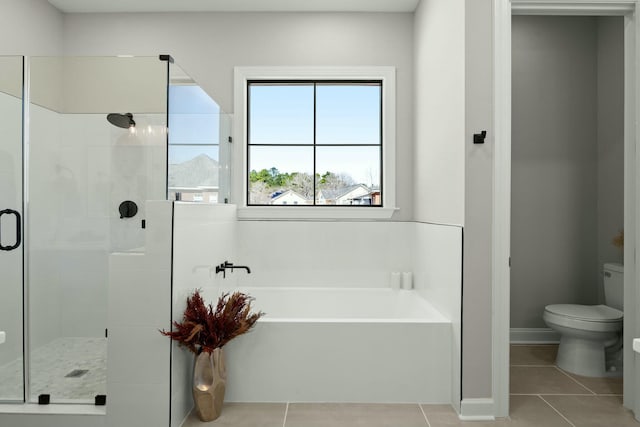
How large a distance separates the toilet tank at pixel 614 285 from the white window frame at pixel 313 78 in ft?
5.27

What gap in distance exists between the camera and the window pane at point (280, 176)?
3.54 meters

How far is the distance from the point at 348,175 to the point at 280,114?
761mm

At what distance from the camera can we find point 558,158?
3541mm

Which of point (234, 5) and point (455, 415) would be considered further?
point (234, 5)

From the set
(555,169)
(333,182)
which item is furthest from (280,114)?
(555,169)

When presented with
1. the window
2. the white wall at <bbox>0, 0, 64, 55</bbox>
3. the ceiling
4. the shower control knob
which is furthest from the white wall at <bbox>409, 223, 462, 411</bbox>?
the white wall at <bbox>0, 0, 64, 55</bbox>

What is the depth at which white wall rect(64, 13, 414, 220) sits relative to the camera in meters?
3.42

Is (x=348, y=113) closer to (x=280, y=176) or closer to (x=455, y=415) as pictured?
(x=280, y=176)

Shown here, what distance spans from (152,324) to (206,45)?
232 centimetres

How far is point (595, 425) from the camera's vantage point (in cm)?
223

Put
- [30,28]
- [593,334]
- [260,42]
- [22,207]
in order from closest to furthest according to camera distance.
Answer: [22,207] < [593,334] < [30,28] < [260,42]

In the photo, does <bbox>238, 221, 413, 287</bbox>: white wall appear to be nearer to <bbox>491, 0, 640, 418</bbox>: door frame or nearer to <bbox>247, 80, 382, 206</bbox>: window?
<bbox>247, 80, 382, 206</bbox>: window

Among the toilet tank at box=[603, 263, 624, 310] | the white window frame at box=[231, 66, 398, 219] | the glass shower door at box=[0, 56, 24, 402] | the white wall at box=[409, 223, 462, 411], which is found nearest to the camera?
the glass shower door at box=[0, 56, 24, 402]

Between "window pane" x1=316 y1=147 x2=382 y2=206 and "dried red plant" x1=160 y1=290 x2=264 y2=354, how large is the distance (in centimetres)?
146
